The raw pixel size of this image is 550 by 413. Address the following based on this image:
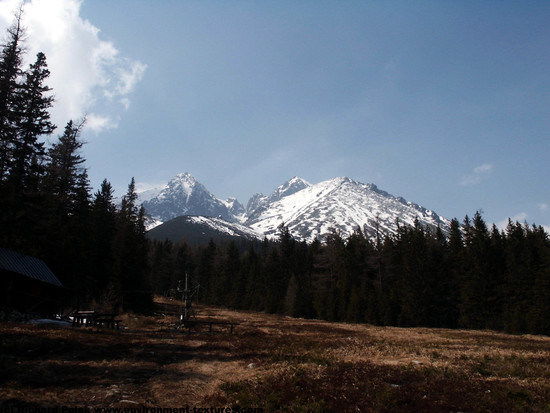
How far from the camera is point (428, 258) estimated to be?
63219 millimetres

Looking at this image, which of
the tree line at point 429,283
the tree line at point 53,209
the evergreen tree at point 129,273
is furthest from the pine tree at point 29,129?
the tree line at point 429,283

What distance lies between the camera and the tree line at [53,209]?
30188 millimetres

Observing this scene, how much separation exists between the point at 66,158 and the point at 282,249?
63625 mm

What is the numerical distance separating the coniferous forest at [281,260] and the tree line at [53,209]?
11cm

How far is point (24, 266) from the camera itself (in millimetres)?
26703

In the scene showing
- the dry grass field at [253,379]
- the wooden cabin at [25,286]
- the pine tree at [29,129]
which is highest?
Result: the pine tree at [29,129]

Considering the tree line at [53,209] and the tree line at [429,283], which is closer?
the tree line at [53,209]

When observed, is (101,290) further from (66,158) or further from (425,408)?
(425,408)

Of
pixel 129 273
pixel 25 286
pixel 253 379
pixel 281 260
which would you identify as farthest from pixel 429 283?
pixel 25 286

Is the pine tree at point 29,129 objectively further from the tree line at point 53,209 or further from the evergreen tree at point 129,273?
the evergreen tree at point 129,273

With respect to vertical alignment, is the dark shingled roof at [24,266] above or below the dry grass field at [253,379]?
above

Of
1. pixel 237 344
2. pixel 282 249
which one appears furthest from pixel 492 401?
pixel 282 249

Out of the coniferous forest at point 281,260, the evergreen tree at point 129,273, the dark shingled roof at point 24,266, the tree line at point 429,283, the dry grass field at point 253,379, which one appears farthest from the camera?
the tree line at point 429,283

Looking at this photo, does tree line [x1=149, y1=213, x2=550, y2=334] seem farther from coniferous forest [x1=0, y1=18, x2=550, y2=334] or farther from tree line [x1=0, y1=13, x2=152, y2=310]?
tree line [x1=0, y1=13, x2=152, y2=310]
